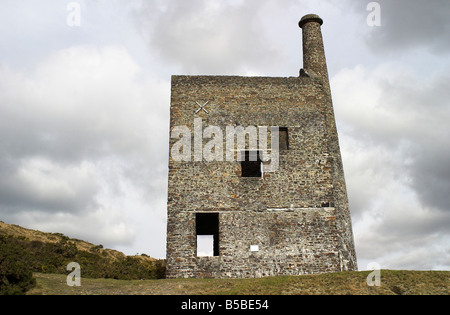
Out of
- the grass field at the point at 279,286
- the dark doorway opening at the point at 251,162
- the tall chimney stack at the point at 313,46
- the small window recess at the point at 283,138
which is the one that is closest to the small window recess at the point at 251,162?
the dark doorway opening at the point at 251,162

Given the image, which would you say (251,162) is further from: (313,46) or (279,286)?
(313,46)

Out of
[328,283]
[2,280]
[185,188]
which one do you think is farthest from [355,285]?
[2,280]

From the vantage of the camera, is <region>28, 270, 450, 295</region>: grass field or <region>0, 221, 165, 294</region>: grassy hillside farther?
<region>28, 270, 450, 295</region>: grass field

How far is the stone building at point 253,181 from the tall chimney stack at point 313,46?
322cm

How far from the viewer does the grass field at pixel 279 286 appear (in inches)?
440

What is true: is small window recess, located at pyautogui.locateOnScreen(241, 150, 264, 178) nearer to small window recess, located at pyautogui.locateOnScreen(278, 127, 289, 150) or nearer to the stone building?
the stone building

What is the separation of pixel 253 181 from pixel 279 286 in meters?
4.77

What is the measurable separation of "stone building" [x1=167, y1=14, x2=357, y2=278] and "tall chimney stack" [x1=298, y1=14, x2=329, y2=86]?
322cm

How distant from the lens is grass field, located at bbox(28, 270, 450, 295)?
1118cm

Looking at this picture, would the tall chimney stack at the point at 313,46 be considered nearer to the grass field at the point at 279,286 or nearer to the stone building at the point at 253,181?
the stone building at the point at 253,181

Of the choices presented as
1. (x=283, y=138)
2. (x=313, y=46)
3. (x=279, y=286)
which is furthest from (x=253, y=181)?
(x=313, y=46)

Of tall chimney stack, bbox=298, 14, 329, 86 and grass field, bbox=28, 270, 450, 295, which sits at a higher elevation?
tall chimney stack, bbox=298, 14, 329, 86

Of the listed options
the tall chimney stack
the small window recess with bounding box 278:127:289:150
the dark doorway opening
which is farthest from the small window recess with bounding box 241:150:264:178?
the tall chimney stack

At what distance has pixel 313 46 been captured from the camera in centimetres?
2072
